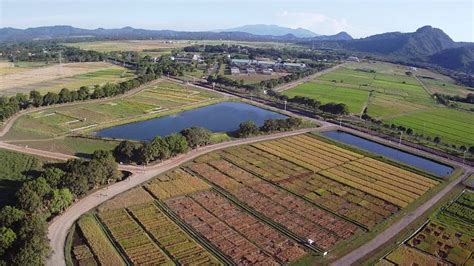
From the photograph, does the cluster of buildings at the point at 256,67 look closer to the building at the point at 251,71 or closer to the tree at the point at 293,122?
the building at the point at 251,71

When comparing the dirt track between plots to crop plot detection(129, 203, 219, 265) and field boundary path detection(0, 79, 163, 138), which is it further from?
crop plot detection(129, 203, 219, 265)

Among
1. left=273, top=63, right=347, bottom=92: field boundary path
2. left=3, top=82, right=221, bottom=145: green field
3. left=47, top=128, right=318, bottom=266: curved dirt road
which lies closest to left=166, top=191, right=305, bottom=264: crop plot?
left=47, top=128, right=318, bottom=266: curved dirt road

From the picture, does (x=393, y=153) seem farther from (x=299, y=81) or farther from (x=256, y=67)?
(x=256, y=67)

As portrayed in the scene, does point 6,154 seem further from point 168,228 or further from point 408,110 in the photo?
point 408,110

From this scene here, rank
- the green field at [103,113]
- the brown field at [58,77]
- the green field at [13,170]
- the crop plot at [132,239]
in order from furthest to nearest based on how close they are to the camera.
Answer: the brown field at [58,77] < the green field at [103,113] < the green field at [13,170] < the crop plot at [132,239]

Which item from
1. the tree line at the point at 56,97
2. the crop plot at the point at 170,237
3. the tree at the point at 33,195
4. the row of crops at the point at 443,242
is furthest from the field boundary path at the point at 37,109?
the row of crops at the point at 443,242

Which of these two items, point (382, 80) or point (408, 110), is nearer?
point (408, 110)

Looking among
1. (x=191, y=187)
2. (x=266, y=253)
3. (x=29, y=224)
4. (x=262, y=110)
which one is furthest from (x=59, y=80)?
(x=266, y=253)
